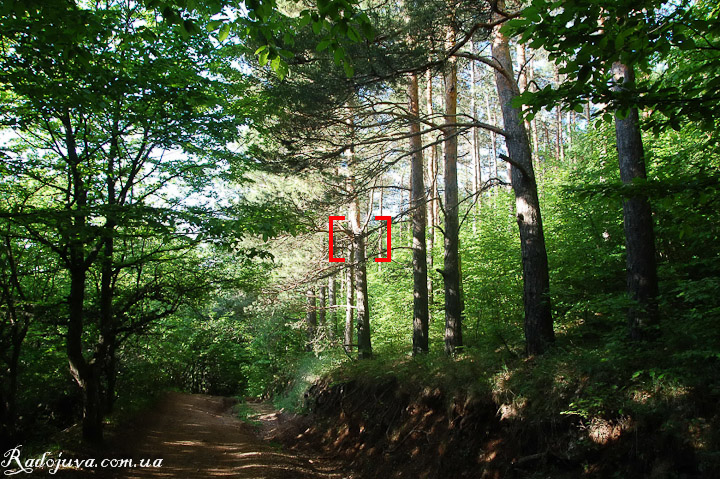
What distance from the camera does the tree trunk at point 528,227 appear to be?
23.0ft

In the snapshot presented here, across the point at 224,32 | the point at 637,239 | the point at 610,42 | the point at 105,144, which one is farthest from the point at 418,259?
the point at 224,32

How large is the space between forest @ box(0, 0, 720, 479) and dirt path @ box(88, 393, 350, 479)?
0.09m

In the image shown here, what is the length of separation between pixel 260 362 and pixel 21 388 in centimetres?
1395

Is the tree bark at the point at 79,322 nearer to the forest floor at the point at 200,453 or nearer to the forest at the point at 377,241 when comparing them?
the forest at the point at 377,241

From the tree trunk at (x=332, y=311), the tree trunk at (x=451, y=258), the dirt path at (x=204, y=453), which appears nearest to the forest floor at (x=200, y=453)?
the dirt path at (x=204, y=453)

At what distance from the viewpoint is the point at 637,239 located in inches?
237

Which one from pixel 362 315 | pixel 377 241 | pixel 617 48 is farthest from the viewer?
pixel 362 315

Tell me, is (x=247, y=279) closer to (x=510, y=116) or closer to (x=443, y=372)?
(x=443, y=372)

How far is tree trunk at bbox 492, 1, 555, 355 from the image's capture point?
701 cm

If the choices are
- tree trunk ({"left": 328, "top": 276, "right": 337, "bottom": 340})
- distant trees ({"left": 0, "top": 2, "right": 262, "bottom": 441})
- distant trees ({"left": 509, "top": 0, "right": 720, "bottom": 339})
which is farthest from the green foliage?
tree trunk ({"left": 328, "top": 276, "right": 337, "bottom": 340})

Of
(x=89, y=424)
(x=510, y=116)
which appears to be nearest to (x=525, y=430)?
(x=510, y=116)

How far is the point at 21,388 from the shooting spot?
32.1 ft

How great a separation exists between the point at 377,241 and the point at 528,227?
637 centimetres

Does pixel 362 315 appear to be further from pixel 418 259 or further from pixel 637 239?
pixel 637 239
